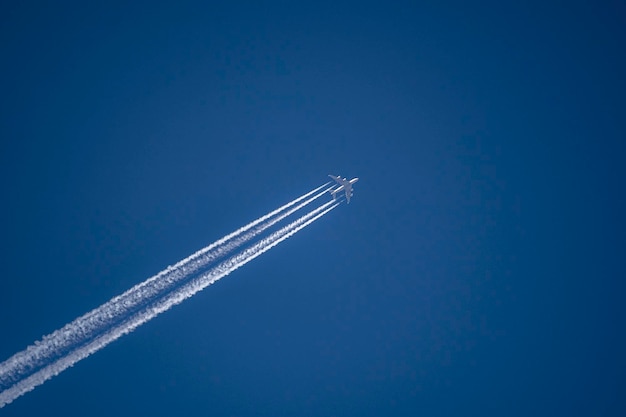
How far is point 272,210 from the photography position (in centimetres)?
4466

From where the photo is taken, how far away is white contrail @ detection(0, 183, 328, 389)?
1102 inches

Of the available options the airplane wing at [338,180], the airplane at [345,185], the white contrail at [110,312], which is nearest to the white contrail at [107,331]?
the white contrail at [110,312]

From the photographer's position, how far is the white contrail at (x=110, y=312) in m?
28.0

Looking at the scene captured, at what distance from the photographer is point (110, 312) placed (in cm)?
3117

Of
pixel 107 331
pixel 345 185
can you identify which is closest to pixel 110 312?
pixel 107 331

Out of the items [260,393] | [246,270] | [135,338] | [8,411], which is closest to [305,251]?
[246,270]

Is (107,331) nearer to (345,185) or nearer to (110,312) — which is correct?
(110,312)

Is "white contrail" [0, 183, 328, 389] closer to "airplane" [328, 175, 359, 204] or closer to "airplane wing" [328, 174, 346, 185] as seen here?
"airplane" [328, 175, 359, 204]

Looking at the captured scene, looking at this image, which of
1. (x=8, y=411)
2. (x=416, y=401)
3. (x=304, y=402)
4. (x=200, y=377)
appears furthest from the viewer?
(x=416, y=401)

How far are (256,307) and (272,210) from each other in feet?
30.6

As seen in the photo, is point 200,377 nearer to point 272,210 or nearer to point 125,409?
point 125,409

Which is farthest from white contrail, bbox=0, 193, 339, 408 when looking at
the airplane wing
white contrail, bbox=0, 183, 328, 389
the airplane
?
the airplane wing

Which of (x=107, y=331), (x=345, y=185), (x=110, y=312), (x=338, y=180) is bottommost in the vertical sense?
(x=107, y=331)

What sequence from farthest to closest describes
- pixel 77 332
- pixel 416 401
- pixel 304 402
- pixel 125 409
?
pixel 416 401 → pixel 304 402 → pixel 125 409 → pixel 77 332
